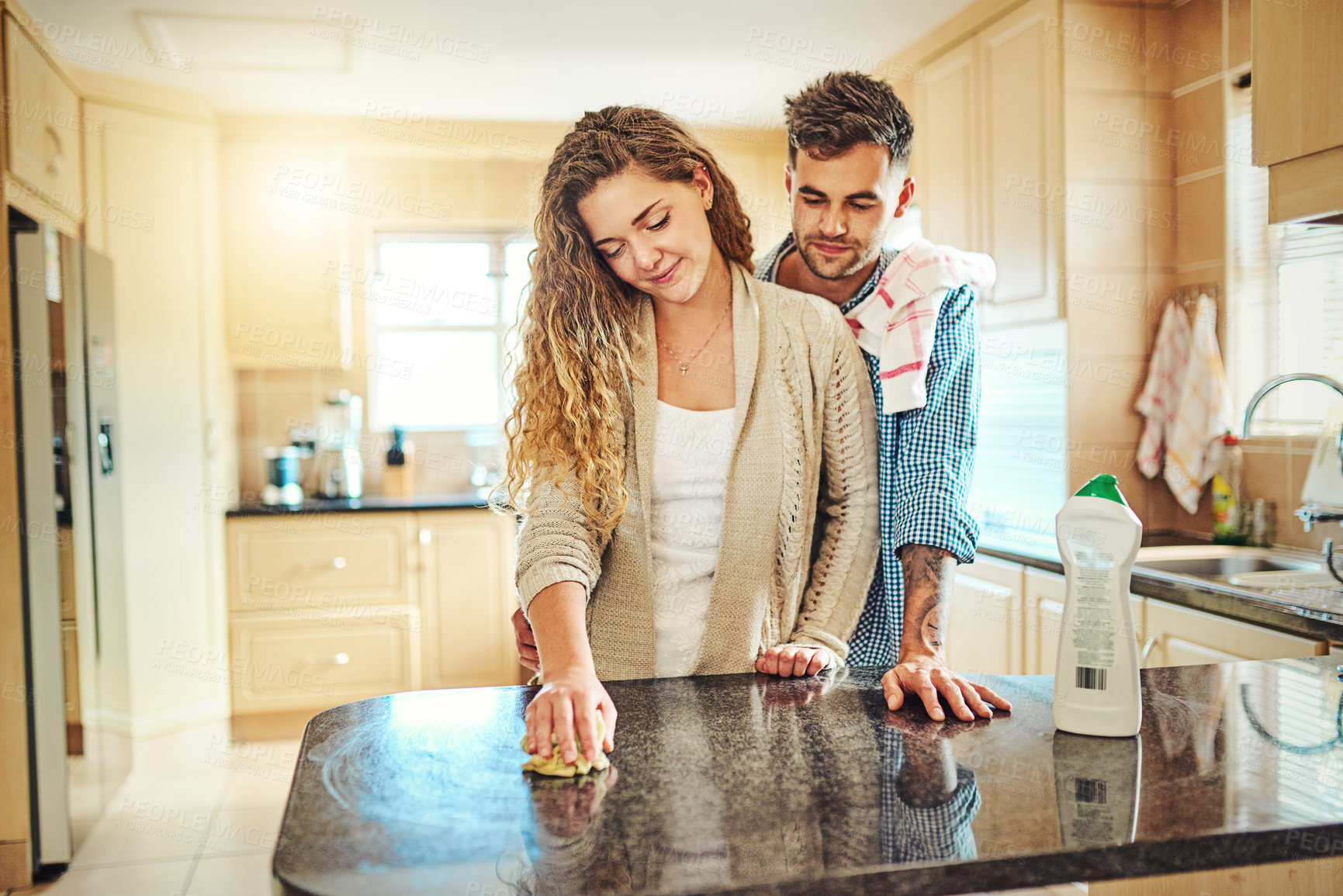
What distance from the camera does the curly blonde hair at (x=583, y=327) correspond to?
1.20 m

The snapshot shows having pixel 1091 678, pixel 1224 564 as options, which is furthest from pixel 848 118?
pixel 1224 564

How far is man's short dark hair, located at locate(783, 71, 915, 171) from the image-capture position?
52.2 inches

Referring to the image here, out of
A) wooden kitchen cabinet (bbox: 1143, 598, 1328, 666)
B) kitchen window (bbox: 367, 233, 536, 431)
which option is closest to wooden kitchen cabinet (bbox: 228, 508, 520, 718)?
kitchen window (bbox: 367, 233, 536, 431)

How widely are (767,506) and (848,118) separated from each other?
0.53 metres

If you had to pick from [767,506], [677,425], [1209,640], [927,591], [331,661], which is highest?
[677,425]

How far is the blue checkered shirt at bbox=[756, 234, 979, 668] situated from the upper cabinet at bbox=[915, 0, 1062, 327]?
5.24 feet

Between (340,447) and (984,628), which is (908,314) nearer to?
(984,628)

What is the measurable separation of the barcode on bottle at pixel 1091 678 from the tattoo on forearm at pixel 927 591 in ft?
0.94

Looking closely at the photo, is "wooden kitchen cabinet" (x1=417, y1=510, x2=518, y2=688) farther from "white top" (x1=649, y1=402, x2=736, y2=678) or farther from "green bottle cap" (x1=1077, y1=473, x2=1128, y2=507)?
"green bottle cap" (x1=1077, y1=473, x2=1128, y2=507)

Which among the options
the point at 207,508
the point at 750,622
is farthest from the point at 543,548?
the point at 207,508

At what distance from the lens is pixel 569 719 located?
85 cm

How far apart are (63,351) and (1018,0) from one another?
9.13ft

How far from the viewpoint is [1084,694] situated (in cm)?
91

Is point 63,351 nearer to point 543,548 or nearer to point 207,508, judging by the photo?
point 207,508
